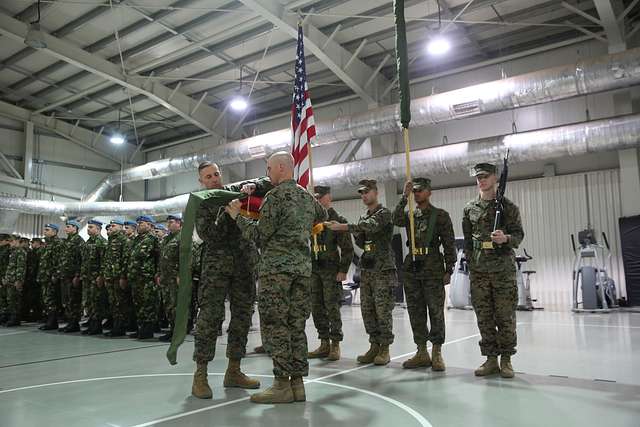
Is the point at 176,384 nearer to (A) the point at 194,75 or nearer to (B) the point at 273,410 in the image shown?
(B) the point at 273,410

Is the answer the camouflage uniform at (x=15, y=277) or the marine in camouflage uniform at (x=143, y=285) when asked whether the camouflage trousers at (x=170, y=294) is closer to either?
the marine in camouflage uniform at (x=143, y=285)

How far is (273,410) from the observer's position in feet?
9.86

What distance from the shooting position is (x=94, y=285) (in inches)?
283

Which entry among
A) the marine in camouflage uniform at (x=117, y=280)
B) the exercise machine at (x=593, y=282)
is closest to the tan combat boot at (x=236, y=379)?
the marine in camouflage uniform at (x=117, y=280)

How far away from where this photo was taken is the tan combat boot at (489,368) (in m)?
3.91

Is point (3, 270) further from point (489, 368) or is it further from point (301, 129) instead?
point (489, 368)

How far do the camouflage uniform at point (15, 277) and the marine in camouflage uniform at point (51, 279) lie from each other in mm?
739

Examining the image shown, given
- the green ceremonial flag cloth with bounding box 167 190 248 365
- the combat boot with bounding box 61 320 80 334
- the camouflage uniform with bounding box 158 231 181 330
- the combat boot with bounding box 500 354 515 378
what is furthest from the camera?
the combat boot with bounding box 61 320 80 334

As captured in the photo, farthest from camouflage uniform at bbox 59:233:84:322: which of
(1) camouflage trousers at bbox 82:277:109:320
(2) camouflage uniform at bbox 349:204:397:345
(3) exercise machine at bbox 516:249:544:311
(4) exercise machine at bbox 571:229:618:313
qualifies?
(4) exercise machine at bbox 571:229:618:313

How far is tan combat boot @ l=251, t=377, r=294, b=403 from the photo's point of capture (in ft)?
10.3

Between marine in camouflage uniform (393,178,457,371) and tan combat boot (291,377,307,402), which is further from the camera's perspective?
marine in camouflage uniform (393,178,457,371)

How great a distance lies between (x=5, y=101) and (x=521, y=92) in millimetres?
15106

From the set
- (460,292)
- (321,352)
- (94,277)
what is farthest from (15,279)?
(460,292)

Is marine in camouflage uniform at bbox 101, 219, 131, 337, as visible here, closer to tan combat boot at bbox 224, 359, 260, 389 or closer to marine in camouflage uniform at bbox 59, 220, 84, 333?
marine in camouflage uniform at bbox 59, 220, 84, 333
